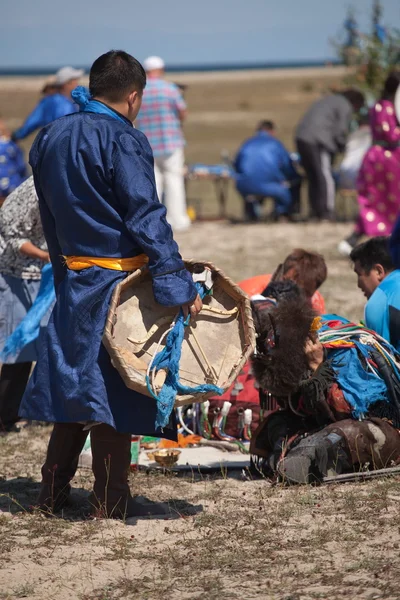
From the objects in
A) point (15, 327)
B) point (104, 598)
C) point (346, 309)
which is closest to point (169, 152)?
point (346, 309)

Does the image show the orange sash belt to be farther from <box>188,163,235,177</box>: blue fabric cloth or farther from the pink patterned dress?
<box>188,163,235,177</box>: blue fabric cloth

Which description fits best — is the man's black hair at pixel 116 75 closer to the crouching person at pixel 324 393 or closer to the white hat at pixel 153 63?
the crouching person at pixel 324 393

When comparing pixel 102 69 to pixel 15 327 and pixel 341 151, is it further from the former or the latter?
pixel 341 151

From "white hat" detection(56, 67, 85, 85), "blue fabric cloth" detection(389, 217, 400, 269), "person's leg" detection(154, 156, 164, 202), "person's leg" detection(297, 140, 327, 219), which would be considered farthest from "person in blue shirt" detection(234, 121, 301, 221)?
"blue fabric cloth" detection(389, 217, 400, 269)

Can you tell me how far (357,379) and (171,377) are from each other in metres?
0.97

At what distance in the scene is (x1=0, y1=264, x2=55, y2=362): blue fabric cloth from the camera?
Answer: 5.07m

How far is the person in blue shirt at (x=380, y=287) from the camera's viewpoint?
4.56 metres

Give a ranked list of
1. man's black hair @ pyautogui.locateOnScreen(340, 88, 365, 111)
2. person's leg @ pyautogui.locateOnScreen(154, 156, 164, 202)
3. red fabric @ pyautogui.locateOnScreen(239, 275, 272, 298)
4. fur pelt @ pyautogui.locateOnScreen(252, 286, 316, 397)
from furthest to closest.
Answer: man's black hair @ pyautogui.locateOnScreen(340, 88, 365, 111) → person's leg @ pyautogui.locateOnScreen(154, 156, 164, 202) → red fabric @ pyautogui.locateOnScreen(239, 275, 272, 298) → fur pelt @ pyautogui.locateOnScreen(252, 286, 316, 397)

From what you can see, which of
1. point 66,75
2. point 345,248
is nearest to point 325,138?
point 345,248

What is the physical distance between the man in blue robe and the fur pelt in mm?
553

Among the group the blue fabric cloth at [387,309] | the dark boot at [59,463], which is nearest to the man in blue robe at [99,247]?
the dark boot at [59,463]

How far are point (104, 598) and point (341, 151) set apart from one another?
418 inches

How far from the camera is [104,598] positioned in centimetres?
315

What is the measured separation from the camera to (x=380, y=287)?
4637 millimetres
